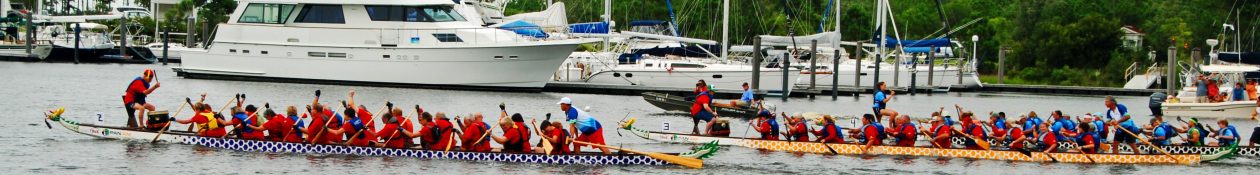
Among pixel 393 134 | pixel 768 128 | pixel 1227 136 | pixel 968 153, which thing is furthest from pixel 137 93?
pixel 1227 136

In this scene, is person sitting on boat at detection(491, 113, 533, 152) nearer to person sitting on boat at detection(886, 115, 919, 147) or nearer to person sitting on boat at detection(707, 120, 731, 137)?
person sitting on boat at detection(707, 120, 731, 137)

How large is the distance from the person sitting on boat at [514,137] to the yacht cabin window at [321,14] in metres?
26.4

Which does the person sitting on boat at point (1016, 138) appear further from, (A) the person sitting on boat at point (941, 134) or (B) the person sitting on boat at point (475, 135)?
(B) the person sitting on boat at point (475, 135)

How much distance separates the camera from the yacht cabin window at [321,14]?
54.9 meters

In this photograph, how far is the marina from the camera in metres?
30.6

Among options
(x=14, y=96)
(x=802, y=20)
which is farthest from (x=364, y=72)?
(x=802, y=20)

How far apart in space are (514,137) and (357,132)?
302 cm

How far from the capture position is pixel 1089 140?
32.5 m

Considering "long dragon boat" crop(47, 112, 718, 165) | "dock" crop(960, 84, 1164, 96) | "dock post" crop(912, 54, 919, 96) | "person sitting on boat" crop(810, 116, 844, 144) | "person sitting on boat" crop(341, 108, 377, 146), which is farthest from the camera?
"dock" crop(960, 84, 1164, 96)

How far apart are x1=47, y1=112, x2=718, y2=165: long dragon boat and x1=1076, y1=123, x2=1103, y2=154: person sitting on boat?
709 centimetres

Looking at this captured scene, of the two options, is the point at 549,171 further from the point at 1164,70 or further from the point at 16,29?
the point at 16,29

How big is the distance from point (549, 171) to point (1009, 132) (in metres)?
9.70

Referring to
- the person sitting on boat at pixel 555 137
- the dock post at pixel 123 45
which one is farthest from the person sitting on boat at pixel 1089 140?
the dock post at pixel 123 45

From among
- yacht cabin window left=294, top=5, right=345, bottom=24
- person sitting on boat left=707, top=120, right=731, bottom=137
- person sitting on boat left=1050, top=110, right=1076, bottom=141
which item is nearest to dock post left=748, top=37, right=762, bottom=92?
yacht cabin window left=294, top=5, right=345, bottom=24
